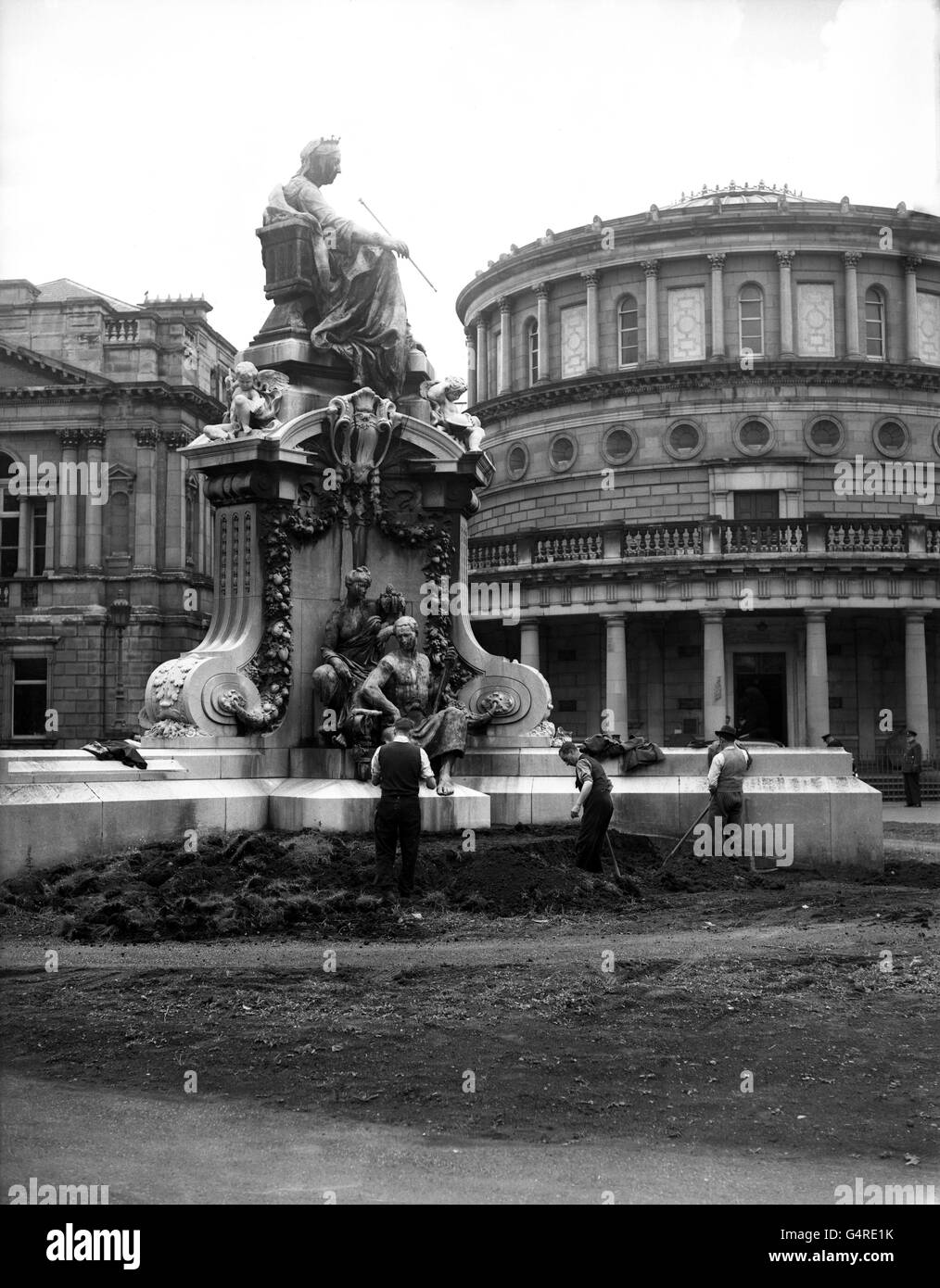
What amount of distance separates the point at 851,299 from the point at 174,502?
30.4 m

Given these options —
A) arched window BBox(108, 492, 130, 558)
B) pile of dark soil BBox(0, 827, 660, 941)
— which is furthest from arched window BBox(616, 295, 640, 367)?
pile of dark soil BBox(0, 827, 660, 941)

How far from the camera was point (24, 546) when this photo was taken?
63.1 meters

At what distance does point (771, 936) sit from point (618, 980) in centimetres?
276

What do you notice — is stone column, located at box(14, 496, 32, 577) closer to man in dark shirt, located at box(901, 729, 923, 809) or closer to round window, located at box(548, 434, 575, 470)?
round window, located at box(548, 434, 575, 470)

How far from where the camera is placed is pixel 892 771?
1983 inches

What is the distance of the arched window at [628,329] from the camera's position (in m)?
66.4

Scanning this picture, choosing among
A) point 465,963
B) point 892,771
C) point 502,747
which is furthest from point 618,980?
point 892,771

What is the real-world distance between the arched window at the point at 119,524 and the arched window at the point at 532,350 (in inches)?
766

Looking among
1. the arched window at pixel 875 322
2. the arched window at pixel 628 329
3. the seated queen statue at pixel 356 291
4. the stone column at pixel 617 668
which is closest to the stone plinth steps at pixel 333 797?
the seated queen statue at pixel 356 291

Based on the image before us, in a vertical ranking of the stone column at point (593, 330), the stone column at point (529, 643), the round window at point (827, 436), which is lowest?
the stone column at point (529, 643)

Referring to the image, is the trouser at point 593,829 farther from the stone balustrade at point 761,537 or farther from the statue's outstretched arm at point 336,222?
the stone balustrade at point 761,537

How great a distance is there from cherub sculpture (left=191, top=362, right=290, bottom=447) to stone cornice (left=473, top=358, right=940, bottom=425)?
155 ft

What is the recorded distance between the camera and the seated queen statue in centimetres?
1875
